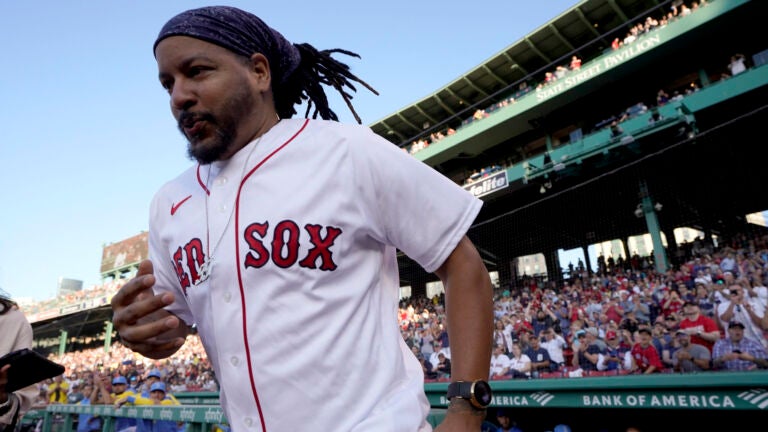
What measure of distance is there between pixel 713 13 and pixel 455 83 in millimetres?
10306

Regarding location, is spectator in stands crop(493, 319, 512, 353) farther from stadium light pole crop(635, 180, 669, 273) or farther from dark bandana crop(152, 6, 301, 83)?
dark bandana crop(152, 6, 301, 83)

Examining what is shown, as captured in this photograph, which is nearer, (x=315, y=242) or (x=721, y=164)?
(x=315, y=242)

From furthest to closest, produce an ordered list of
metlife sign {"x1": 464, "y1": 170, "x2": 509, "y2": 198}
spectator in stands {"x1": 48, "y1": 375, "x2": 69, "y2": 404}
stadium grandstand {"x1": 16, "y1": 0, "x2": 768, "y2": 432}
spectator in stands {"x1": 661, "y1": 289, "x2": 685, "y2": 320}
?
metlife sign {"x1": 464, "y1": 170, "x2": 509, "y2": 198}, spectator in stands {"x1": 48, "y1": 375, "x2": 69, "y2": 404}, spectator in stands {"x1": 661, "y1": 289, "x2": 685, "y2": 320}, stadium grandstand {"x1": 16, "y1": 0, "x2": 768, "y2": 432}

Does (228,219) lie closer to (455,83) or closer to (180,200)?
(180,200)

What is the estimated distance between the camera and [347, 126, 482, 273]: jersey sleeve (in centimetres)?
116

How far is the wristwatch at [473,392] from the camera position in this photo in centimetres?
103

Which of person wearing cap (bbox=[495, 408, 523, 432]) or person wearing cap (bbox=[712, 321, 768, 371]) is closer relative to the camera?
person wearing cap (bbox=[712, 321, 768, 371])

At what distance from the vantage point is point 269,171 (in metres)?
1.20

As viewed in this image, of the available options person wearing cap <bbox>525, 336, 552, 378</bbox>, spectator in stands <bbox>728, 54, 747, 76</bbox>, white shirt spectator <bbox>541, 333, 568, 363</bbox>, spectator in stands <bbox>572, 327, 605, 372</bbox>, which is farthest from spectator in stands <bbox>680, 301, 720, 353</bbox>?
spectator in stands <bbox>728, 54, 747, 76</bbox>

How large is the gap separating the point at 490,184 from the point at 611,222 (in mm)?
4008

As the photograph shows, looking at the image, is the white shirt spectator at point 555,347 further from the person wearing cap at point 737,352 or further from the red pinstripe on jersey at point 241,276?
the red pinstripe on jersey at point 241,276

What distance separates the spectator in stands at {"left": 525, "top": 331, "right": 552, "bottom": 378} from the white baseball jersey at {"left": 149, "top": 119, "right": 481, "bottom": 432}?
299 inches

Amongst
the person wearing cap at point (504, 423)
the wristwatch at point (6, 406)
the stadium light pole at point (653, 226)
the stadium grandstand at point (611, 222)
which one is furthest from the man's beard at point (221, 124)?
the stadium light pole at point (653, 226)

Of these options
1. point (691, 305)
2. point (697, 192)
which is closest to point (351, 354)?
point (691, 305)
